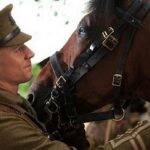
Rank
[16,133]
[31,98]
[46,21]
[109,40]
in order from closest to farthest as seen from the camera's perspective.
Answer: [16,133]
[109,40]
[31,98]
[46,21]

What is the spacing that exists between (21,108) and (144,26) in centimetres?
73

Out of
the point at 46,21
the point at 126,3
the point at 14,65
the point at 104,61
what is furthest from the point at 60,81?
the point at 46,21

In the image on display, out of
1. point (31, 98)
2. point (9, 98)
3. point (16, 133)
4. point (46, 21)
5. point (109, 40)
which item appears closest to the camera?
point (16, 133)

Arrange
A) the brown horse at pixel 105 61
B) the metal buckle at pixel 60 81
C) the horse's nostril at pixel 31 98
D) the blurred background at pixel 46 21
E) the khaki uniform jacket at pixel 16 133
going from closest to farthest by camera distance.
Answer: the khaki uniform jacket at pixel 16 133 → the brown horse at pixel 105 61 → the metal buckle at pixel 60 81 → the horse's nostril at pixel 31 98 → the blurred background at pixel 46 21

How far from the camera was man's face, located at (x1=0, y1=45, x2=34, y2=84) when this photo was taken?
1881mm

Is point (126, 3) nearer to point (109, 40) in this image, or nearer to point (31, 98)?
point (109, 40)

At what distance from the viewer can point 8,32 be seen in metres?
1.86

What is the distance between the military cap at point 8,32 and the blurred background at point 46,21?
1527mm

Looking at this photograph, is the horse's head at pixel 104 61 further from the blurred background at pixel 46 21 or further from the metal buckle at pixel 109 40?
the blurred background at pixel 46 21

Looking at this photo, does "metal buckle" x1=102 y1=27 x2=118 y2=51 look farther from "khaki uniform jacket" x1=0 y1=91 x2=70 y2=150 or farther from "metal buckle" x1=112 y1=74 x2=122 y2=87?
"khaki uniform jacket" x1=0 y1=91 x2=70 y2=150

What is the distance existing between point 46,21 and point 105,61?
7.07ft

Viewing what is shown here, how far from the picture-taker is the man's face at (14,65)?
188 centimetres

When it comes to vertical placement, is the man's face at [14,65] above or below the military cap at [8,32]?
below

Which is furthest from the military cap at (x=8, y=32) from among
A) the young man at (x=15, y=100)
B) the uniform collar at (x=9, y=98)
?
the uniform collar at (x=9, y=98)
